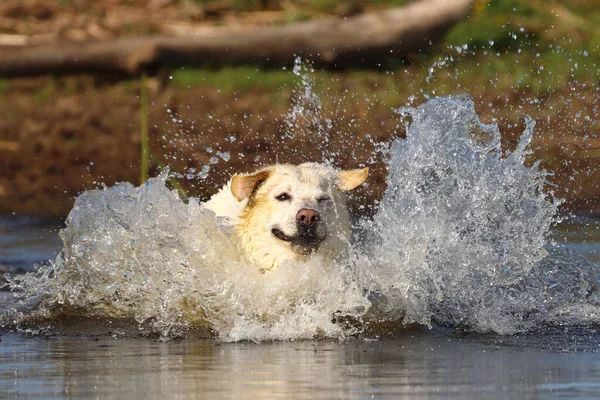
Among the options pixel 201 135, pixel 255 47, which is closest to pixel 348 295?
pixel 201 135

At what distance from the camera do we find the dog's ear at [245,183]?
9078mm

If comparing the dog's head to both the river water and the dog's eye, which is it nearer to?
the dog's eye

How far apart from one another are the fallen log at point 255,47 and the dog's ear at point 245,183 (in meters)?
7.52

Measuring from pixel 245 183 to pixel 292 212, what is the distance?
449mm

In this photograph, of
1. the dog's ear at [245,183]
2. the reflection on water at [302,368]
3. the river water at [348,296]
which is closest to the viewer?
the reflection on water at [302,368]

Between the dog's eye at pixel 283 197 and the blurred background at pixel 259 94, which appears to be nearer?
the dog's eye at pixel 283 197

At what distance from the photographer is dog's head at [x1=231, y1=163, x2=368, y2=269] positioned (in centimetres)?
879

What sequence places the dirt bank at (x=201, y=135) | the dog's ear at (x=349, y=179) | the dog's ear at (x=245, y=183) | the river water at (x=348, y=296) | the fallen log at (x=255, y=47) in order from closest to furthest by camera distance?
the river water at (x=348, y=296)
the dog's ear at (x=245, y=183)
the dog's ear at (x=349, y=179)
the dirt bank at (x=201, y=135)
the fallen log at (x=255, y=47)

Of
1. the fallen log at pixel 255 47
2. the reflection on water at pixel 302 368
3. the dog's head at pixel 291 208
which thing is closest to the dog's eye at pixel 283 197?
the dog's head at pixel 291 208

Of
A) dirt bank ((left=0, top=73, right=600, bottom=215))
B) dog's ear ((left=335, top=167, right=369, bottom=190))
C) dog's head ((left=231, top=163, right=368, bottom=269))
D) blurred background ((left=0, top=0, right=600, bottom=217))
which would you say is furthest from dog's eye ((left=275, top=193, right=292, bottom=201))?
blurred background ((left=0, top=0, right=600, bottom=217))

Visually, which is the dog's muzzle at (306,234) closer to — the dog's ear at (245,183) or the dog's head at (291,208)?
the dog's head at (291,208)

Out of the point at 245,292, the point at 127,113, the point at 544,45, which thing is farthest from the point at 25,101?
the point at 245,292

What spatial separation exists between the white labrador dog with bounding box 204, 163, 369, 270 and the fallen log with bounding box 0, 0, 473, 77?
7474mm

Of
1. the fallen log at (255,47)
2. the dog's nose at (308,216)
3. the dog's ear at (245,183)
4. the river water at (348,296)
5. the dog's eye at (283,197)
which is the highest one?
the fallen log at (255,47)
